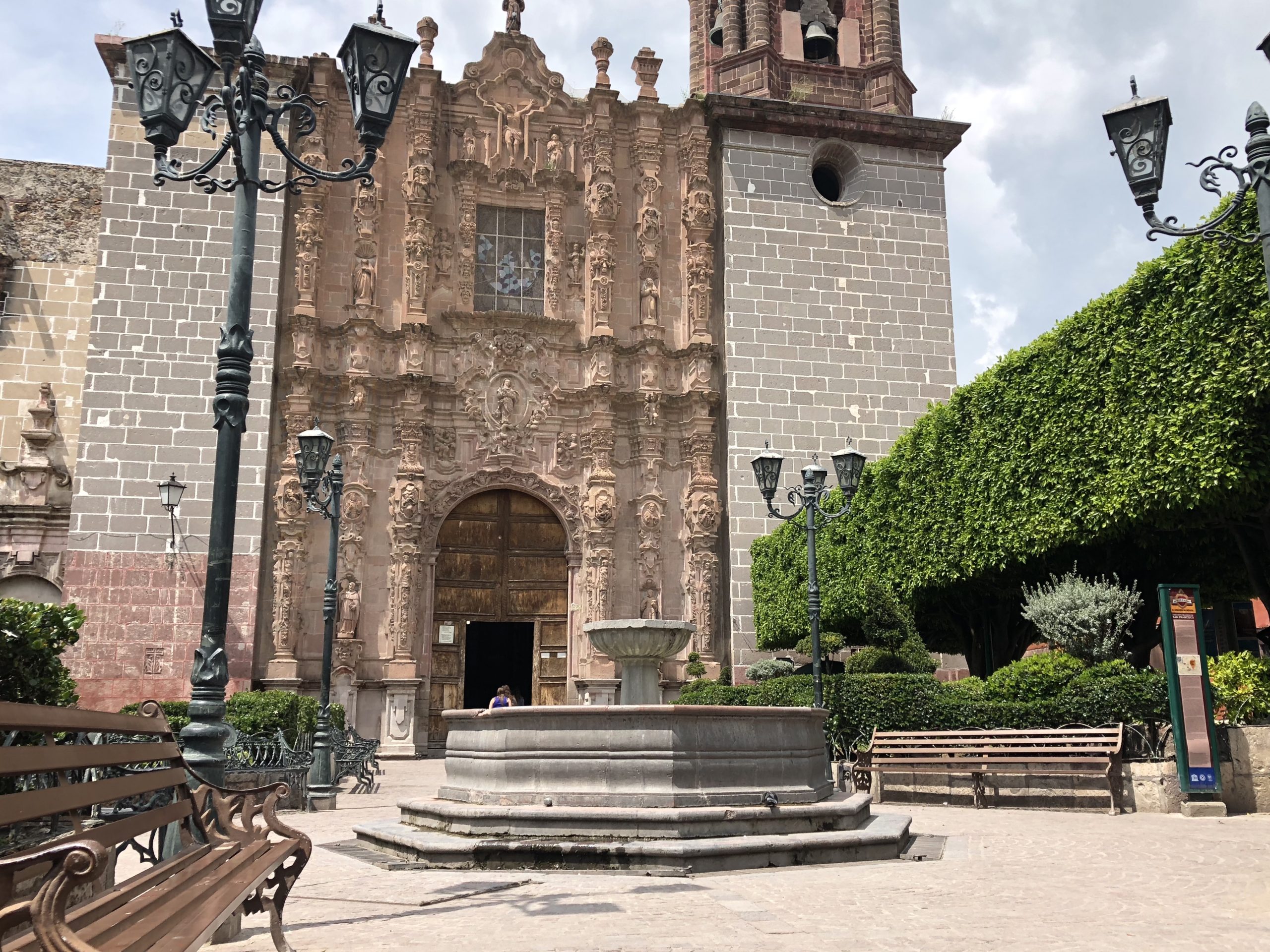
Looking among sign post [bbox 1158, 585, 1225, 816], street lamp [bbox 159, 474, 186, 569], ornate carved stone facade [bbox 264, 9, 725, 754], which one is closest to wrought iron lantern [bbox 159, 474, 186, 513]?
street lamp [bbox 159, 474, 186, 569]

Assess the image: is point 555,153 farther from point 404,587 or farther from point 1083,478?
point 1083,478

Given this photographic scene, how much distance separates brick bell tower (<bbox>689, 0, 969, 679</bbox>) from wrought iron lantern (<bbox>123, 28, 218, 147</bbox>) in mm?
15449

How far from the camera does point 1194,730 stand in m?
10.8

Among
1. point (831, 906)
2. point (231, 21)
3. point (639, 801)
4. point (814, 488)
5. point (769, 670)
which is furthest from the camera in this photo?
point (769, 670)

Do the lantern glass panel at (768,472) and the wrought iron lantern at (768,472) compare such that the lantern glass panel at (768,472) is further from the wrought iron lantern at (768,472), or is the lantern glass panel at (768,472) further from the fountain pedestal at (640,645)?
the fountain pedestal at (640,645)

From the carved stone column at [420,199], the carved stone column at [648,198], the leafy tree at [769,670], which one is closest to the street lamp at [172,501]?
the carved stone column at [420,199]

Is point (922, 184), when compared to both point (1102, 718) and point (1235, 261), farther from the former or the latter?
point (1102, 718)

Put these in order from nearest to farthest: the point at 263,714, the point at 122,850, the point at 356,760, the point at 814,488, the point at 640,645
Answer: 1. the point at 122,850
2. the point at 640,645
3. the point at 263,714
4. the point at 814,488
5. the point at 356,760

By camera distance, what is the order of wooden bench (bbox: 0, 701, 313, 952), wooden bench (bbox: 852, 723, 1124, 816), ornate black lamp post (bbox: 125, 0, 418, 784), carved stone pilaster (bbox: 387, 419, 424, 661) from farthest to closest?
carved stone pilaster (bbox: 387, 419, 424, 661) → wooden bench (bbox: 852, 723, 1124, 816) → ornate black lamp post (bbox: 125, 0, 418, 784) → wooden bench (bbox: 0, 701, 313, 952)

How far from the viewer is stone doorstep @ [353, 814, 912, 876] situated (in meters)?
7.04

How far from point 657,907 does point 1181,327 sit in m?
10.6

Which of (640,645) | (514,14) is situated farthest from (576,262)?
(640,645)

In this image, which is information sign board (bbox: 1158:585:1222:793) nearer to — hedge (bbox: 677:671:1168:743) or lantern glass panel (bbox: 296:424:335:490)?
hedge (bbox: 677:671:1168:743)

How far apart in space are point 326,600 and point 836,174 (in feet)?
51.8
